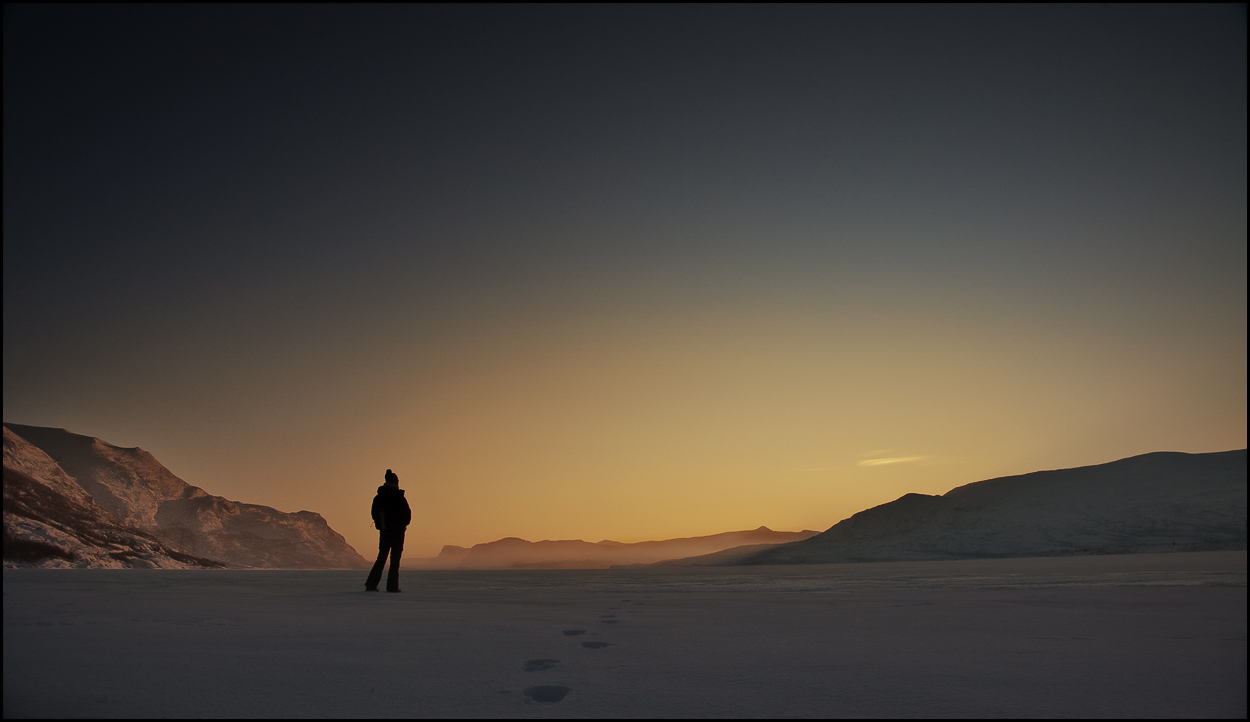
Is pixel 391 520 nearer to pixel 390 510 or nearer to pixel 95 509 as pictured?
pixel 390 510

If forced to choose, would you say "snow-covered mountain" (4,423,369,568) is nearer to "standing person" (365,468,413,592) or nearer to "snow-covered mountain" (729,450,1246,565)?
"standing person" (365,468,413,592)

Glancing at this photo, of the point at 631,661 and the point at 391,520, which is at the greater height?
the point at 391,520

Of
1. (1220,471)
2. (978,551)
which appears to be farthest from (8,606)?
(1220,471)

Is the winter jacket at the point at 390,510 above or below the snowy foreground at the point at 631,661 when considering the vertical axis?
above

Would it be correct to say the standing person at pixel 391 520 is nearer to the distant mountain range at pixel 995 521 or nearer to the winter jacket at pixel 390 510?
the winter jacket at pixel 390 510

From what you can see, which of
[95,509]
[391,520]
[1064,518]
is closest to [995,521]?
[1064,518]

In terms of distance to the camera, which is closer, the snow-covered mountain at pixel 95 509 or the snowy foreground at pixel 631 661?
the snowy foreground at pixel 631 661

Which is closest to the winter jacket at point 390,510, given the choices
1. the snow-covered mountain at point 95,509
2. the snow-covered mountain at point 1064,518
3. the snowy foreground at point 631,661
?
the snowy foreground at point 631,661

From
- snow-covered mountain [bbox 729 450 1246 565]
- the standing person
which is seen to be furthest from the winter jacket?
snow-covered mountain [bbox 729 450 1246 565]

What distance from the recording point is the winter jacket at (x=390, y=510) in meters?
9.41

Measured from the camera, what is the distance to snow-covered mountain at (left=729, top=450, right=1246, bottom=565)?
37406mm

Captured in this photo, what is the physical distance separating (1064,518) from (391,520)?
173 feet

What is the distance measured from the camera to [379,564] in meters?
9.11

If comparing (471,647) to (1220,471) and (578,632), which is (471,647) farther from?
(1220,471)
